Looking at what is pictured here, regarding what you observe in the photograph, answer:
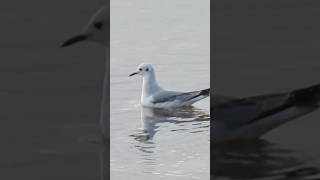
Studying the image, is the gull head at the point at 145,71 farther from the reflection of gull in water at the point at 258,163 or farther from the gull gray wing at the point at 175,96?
the reflection of gull in water at the point at 258,163

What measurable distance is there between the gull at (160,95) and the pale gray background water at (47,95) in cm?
44

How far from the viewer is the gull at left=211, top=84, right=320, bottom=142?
8250mm

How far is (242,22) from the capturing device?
46.5 ft

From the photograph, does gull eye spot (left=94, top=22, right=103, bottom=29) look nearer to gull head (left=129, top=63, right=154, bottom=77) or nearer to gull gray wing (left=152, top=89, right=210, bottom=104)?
gull gray wing (left=152, top=89, right=210, bottom=104)

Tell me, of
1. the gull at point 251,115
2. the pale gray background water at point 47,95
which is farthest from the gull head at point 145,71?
Result: the gull at point 251,115

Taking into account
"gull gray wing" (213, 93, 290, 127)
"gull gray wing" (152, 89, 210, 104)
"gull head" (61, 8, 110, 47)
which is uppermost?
"gull head" (61, 8, 110, 47)

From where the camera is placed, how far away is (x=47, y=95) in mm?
10328

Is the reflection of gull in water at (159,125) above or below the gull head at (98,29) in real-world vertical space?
below

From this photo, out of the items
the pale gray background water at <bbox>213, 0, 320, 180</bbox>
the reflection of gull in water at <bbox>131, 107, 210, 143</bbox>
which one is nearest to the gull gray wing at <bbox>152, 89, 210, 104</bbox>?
the reflection of gull in water at <bbox>131, 107, 210, 143</bbox>

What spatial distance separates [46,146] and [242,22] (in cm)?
648

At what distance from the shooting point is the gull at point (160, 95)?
32.7ft

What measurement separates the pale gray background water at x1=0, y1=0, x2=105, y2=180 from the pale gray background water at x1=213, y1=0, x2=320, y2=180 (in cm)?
108

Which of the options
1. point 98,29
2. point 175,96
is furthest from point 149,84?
point 98,29

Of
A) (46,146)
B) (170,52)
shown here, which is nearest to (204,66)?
(170,52)
